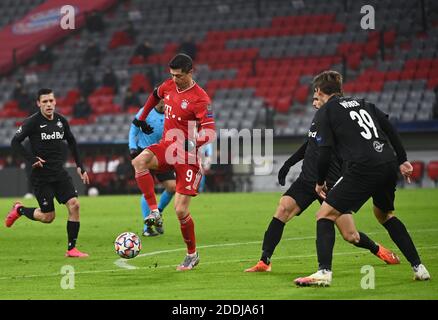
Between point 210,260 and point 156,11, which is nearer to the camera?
point 210,260

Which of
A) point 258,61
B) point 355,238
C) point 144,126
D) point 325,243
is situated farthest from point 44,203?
point 258,61

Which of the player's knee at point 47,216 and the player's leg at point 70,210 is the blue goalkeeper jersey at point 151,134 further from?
the player's leg at point 70,210

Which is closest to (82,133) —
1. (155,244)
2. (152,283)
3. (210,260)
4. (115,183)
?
(115,183)

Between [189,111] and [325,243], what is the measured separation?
3030 mm

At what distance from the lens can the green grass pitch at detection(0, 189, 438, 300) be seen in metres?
9.45

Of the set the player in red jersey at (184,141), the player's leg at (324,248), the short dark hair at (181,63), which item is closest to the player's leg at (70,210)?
the player in red jersey at (184,141)

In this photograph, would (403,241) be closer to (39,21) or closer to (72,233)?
(72,233)

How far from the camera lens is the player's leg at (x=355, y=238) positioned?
10.5 m

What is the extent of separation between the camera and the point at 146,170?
40.8 feet

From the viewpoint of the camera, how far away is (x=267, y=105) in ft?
116

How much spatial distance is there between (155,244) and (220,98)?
74.7 ft

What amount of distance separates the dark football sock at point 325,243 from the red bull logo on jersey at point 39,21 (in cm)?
3945

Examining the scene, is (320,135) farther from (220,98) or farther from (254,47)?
(254,47)

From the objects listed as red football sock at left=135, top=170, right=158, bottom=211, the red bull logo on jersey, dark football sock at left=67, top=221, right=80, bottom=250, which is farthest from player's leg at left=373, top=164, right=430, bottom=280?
the red bull logo on jersey
